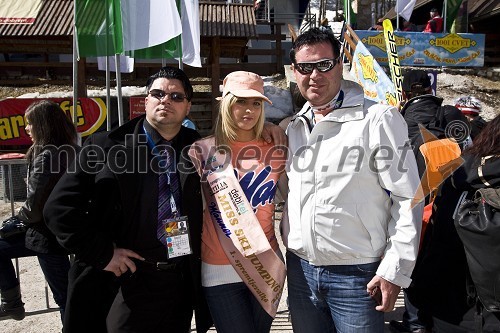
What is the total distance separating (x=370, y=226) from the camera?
203 cm

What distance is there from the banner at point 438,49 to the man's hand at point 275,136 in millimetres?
11637

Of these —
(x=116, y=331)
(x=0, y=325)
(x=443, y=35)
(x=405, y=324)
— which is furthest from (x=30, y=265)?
(x=443, y=35)

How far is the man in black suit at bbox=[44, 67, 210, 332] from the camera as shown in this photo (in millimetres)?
2174

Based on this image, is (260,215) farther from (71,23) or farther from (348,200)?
(71,23)

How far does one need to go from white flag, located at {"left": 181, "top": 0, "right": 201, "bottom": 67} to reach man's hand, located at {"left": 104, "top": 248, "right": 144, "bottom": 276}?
3494mm

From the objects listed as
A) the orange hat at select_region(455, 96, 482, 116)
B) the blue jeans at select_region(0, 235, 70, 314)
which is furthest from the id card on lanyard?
the orange hat at select_region(455, 96, 482, 116)

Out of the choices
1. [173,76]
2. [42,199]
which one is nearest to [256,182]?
[173,76]

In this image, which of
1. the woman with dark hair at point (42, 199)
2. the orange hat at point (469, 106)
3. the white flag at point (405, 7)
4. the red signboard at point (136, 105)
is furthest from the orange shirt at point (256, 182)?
the white flag at point (405, 7)

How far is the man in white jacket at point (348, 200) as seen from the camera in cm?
198

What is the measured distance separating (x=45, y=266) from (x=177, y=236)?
1.65m

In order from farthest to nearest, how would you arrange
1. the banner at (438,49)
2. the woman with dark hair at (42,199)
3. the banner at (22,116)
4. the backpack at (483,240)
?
1. the banner at (438,49)
2. the banner at (22,116)
3. the woman with dark hair at (42,199)
4. the backpack at (483,240)

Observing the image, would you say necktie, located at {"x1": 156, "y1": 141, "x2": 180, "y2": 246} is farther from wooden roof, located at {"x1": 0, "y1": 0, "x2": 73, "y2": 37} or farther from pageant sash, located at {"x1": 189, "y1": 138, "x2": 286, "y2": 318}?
wooden roof, located at {"x1": 0, "y1": 0, "x2": 73, "y2": 37}

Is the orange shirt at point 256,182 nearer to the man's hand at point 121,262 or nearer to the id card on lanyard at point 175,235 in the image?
the id card on lanyard at point 175,235

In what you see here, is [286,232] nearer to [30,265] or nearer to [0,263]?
[0,263]
